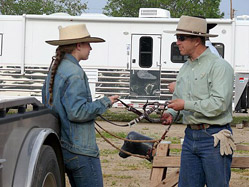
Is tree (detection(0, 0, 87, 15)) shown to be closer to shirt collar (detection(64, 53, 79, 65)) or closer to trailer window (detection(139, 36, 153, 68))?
trailer window (detection(139, 36, 153, 68))

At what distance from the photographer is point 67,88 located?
4344mm

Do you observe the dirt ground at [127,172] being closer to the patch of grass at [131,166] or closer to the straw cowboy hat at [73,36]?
the patch of grass at [131,166]

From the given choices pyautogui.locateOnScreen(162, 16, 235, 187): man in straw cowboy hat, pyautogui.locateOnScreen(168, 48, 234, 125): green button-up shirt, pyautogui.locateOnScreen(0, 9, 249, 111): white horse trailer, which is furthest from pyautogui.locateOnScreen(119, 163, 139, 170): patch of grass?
pyautogui.locateOnScreen(0, 9, 249, 111): white horse trailer

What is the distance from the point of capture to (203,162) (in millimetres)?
4496

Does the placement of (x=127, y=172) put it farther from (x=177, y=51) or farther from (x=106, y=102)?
(x=177, y=51)

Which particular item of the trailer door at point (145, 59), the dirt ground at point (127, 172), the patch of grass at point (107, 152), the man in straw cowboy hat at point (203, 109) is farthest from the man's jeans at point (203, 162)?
the trailer door at point (145, 59)

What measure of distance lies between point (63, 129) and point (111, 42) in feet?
34.1

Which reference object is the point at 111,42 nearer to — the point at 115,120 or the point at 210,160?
the point at 115,120

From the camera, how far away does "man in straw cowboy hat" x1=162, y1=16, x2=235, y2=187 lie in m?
4.41

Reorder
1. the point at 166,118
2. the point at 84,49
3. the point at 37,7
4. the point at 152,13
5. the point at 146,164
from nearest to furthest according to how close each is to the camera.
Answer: the point at 84,49, the point at 166,118, the point at 146,164, the point at 152,13, the point at 37,7

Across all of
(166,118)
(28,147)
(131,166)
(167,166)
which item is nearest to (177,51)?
(131,166)

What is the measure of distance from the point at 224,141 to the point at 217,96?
12.9 inches

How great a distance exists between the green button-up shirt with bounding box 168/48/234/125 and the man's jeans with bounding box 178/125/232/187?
0.34 feet

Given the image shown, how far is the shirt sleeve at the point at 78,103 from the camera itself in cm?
429
